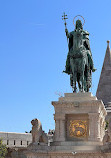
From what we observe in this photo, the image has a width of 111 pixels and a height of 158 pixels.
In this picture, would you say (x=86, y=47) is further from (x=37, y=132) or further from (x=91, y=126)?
(x=37, y=132)

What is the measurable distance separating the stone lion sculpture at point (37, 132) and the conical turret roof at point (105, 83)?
2778 centimetres

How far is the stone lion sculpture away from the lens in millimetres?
23250

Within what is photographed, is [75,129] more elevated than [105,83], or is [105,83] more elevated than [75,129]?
[105,83]

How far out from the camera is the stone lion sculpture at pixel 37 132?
2325 centimetres

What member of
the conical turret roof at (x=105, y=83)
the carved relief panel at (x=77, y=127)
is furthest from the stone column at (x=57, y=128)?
the conical turret roof at (x=105, y=83)

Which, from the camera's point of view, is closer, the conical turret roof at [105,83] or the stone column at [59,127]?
the stone column at [59,127]

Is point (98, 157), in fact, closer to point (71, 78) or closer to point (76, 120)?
point (76, 120)

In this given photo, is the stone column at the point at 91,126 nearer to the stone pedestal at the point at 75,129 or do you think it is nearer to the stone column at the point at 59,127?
the stone pedestal at the point at 75,129

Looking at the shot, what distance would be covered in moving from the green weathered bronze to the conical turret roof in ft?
84.3

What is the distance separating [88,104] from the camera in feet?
76.5

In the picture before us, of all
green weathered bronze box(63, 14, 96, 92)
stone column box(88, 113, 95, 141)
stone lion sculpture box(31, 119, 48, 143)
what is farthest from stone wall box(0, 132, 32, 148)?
stone column box(88, 113, 95, 141)

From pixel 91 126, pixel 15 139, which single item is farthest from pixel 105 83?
pixel 91 126

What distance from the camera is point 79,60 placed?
81.5ft

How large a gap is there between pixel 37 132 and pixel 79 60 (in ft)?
Answer: 15.3
